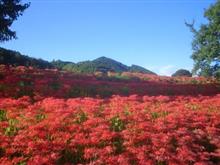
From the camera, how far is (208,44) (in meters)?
29.2

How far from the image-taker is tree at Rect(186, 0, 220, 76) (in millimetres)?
28766

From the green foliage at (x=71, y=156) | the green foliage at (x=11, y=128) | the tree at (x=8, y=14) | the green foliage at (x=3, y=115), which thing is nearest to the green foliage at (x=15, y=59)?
the tree at (x=8, y=14)

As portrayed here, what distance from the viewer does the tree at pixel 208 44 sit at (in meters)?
28.8

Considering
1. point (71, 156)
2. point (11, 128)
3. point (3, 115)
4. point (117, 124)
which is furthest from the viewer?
point (3, 115)

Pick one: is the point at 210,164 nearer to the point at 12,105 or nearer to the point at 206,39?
the point at 12,105

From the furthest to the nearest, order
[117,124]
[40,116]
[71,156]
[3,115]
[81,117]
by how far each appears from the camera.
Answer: [3,115]
[81,117]
[40,116]
[117,124]
[71,156]

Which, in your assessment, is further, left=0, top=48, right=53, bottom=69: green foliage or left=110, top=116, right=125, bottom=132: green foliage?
left=0, top=48, right=53, bottom=69: green foliage

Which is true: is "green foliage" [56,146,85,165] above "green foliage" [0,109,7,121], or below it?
below

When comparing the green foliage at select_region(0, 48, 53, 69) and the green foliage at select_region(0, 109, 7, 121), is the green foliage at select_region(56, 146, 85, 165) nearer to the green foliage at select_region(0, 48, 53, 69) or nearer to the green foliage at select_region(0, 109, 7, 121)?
the green foliage at select_region(0, 109, 7, 121)

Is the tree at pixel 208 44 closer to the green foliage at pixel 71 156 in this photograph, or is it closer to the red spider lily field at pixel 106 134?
the red spider lily field at pixel 106 134

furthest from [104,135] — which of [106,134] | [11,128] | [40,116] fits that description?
[40,116]

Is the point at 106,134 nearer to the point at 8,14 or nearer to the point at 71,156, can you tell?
the point at 71,156

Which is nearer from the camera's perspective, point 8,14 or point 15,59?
point 8,14

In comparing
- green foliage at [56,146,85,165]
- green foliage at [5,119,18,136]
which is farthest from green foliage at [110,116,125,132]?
green foliage at [5,119,18,136]
